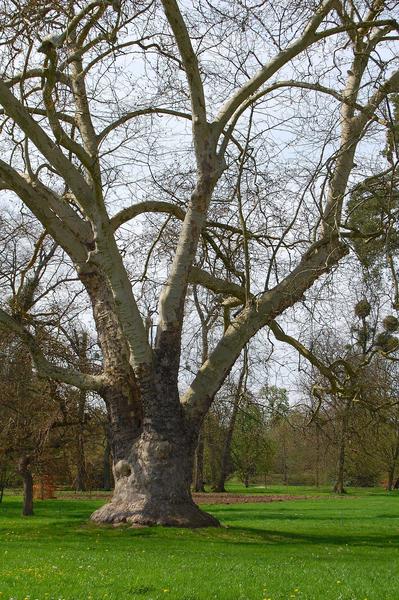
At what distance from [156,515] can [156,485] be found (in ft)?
1.58

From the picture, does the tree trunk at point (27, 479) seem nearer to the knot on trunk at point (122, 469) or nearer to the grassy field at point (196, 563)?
the grassy field at point (196, 563)

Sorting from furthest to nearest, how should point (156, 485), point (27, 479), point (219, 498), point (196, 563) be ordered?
point (219, 498), point (27, 479), point (156, 485), point (196, 563)

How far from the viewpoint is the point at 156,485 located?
11.4 meters

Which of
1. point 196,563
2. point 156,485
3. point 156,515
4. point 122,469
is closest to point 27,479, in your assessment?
point 122,469

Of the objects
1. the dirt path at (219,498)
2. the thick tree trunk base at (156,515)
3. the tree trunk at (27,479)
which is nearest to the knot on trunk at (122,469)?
the thick tree trunk base at (156,515)

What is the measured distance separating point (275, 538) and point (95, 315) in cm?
499

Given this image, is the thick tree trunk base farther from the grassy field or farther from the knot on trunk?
the knot on trunk

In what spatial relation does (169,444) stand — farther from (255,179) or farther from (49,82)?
(49,82)

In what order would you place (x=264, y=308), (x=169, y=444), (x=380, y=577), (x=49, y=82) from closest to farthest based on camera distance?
1. (x=380, y=577)
2. (x=49, y=82)
3. (x=169, y=444)
4. (x=264, y=308)

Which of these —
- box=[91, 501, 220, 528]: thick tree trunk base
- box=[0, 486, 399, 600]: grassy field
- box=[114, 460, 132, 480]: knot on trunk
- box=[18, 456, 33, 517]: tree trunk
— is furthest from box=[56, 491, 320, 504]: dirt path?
box=[91, 501, 220, 528]: thick tree trunk base

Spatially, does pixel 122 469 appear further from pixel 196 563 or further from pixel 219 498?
pixel 219 498

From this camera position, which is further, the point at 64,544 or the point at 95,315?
the point at 95,315

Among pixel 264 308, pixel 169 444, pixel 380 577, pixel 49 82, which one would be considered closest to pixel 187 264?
pixel 264 308

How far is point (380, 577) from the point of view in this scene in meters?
7.27
